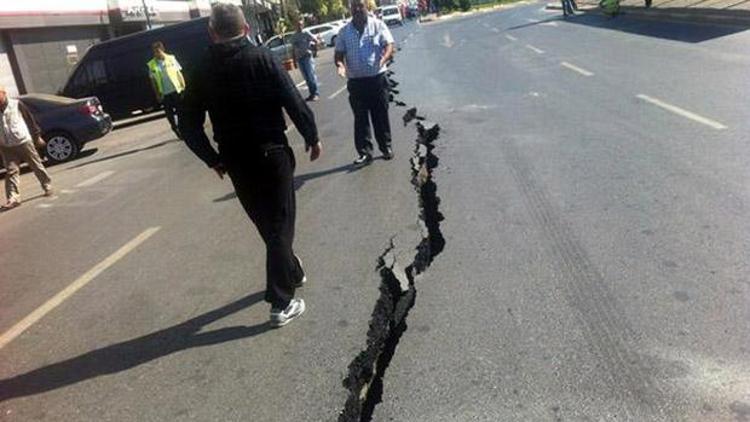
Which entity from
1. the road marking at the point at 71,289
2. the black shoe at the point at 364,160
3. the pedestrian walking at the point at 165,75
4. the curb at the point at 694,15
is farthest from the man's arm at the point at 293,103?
the curb at the point at 694,15

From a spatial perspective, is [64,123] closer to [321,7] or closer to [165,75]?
[165,75]

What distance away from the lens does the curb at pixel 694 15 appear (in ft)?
61.4

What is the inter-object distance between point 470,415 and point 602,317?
1126mm

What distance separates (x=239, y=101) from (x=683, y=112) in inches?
256

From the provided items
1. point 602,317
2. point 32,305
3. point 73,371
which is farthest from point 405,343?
point 32,305

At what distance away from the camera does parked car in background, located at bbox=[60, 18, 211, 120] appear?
62.5 ft

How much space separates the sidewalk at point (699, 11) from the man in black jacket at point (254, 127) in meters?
17.2

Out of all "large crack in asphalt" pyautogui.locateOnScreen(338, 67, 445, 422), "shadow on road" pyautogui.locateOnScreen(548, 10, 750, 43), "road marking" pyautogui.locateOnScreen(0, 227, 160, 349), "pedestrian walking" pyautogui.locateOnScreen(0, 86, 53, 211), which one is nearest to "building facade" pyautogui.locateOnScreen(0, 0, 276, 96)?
"pedestrian walking" pyautogui.locateOnScreen(0, 86, 53, 211)

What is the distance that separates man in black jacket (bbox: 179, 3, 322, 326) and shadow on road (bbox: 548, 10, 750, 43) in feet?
48.4

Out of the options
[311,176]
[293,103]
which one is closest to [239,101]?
[293,103]

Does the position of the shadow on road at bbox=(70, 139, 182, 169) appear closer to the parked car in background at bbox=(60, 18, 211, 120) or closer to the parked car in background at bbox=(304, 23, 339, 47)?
the parked car in background at bbox=(60, 18, 211, 120)

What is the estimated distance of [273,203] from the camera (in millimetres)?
4277

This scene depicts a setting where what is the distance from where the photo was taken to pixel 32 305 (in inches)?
212

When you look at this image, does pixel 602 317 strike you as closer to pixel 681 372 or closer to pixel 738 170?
pixel 681 372
